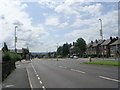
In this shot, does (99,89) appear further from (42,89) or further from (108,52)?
(108,52)

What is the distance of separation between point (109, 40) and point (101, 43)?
967 cm

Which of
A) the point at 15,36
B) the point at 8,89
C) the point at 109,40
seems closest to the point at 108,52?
the point at 109,40

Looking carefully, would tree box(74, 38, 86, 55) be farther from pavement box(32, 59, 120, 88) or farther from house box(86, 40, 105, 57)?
pavement box(32, 59, 120, 88)

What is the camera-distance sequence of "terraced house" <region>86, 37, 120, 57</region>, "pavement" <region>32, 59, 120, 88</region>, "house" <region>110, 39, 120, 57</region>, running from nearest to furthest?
1. "pavement" <region>32, 59, 120, 88</region>
2. "house" <region>110, 39, 120, 57</region>
3. "terraced house" <region>86, 37, 120, 57</region>

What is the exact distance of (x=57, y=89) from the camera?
15055 mm

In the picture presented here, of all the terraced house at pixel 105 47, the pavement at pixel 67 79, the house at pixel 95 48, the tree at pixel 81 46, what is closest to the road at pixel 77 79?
the pavement at pixel 67 79

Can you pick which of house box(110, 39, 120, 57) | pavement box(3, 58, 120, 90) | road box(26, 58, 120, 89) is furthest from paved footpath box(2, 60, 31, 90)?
house box(110, 39, 120, 57)

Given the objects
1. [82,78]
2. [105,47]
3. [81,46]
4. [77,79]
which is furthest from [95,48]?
[77,79]

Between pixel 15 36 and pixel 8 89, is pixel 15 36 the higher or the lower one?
the higher one

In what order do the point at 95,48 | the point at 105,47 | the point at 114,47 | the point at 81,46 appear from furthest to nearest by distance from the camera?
the point at 81,46
the point at 95,48
the point at 105,47
the point at 114,47

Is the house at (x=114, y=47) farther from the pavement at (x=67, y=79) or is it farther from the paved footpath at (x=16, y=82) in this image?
the paved footpath at (x=16, y=82)

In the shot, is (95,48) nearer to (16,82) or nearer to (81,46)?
(81,46)

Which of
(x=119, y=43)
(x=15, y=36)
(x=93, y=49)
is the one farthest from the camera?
(x=93, y=49)

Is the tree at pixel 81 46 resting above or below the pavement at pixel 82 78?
above
